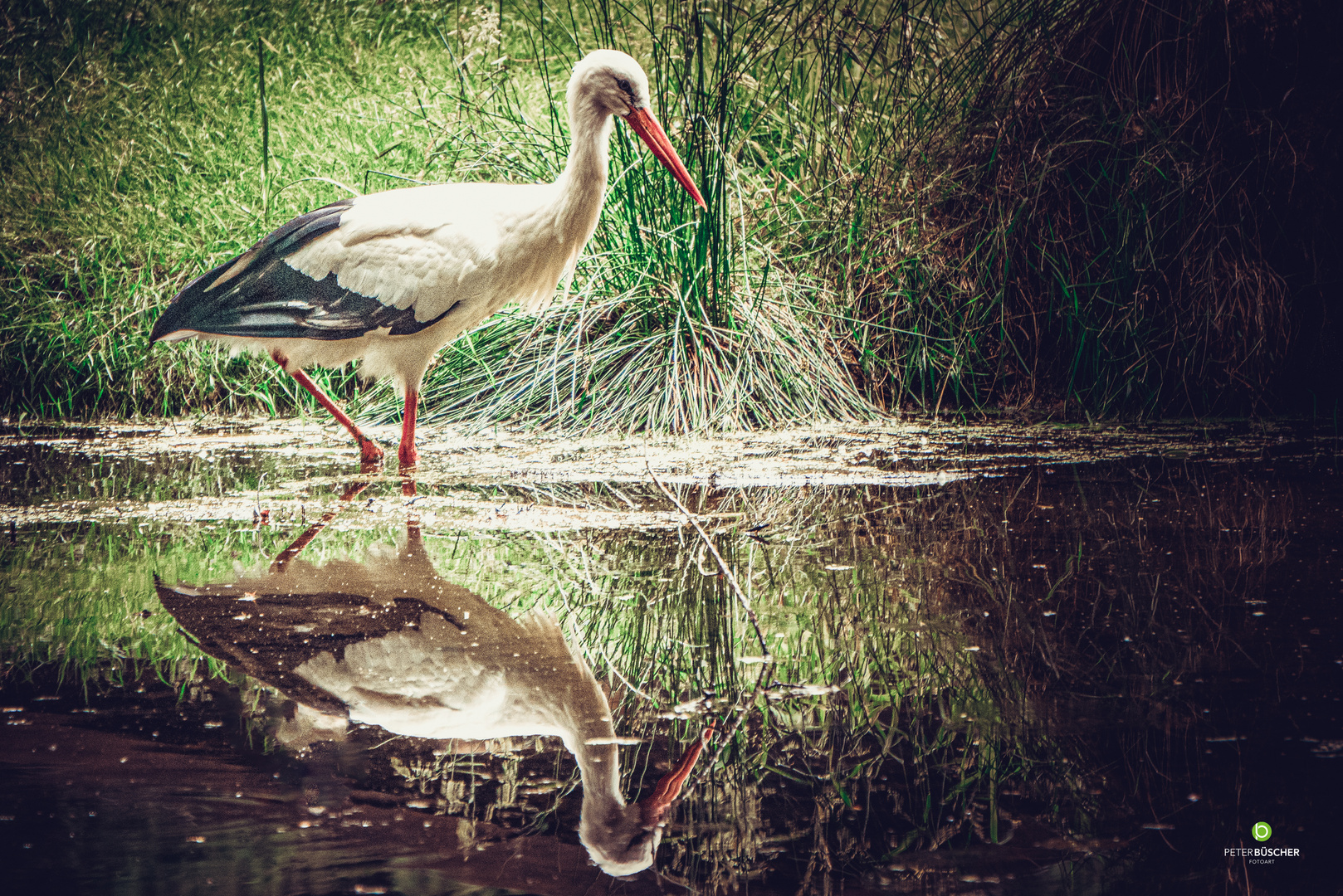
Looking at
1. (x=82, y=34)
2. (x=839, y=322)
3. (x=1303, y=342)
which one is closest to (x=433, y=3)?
(x=82, y=34)

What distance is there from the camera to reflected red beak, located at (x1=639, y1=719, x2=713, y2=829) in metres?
1.58

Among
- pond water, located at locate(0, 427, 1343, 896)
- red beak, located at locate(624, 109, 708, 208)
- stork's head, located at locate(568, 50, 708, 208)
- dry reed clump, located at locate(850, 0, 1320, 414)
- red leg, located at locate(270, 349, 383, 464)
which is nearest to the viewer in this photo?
pond water, located at locate(0, 427, 1343, 896)

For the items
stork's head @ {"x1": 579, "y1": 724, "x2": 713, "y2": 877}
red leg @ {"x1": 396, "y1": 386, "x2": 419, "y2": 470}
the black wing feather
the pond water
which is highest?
the black wing feather

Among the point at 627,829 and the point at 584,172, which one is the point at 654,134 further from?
the point at 627,829

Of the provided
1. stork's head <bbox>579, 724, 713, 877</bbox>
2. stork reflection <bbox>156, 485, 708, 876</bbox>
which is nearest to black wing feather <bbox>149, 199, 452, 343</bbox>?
stork reflection <bbox>156, 485, 708, 876</bbox>

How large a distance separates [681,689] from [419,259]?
2407 mm

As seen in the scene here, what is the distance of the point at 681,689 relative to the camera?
2047 millimetres

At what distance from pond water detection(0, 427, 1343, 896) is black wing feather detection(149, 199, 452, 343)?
2.37 ft

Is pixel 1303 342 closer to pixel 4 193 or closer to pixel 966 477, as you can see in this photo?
pixel 966 477

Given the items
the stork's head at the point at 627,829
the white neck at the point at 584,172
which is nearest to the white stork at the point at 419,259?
the white neck at the point at 584,172

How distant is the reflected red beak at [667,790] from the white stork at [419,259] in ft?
8.39

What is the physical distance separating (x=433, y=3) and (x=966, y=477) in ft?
25.9

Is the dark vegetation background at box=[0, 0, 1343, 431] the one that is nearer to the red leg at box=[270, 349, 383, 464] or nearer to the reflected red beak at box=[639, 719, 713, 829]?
the red leg at box=[270, 349, 383, 464]

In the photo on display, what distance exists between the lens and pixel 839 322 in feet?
17.5
